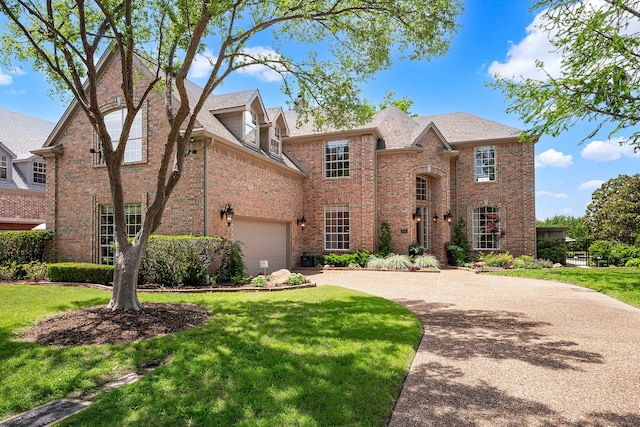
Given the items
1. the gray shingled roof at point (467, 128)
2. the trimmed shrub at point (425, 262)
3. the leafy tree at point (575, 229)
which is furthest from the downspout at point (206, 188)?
the leafy tree at point (575, 229)

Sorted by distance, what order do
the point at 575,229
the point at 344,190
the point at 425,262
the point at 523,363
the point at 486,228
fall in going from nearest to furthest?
the point at 523,363
the point at 425,262
the point at 344,190
the point at 486,228
the point at 575,229

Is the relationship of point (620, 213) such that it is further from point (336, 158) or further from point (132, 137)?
point (132, 137)

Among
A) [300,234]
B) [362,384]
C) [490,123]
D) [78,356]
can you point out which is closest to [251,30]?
[78,356]

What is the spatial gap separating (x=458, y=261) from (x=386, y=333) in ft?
44.8

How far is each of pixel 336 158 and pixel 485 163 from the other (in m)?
8.42

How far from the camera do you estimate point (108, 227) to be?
43.8 feet

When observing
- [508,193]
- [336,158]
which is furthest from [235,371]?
[508,193]

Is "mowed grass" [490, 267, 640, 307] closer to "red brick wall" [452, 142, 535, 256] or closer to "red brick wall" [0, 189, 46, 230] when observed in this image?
"red brick wall" [452, 142, 535, 256]

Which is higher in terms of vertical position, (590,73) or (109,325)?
(590,73)

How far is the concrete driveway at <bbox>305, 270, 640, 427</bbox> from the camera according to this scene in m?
3.51

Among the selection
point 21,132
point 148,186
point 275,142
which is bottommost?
point 148,186

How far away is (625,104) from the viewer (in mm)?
9984

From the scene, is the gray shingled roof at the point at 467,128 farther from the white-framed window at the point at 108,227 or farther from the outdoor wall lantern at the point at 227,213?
the white-framed window at the point at 108,227

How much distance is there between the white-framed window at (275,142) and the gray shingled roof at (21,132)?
15.0 metres
